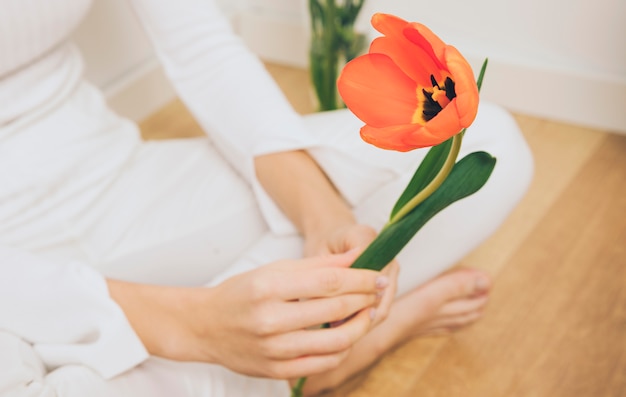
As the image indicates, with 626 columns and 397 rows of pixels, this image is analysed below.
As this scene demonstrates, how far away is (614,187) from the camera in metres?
1.40

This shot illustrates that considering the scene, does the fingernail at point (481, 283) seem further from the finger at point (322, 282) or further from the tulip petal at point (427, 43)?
the tulip petal at point (427, 43)

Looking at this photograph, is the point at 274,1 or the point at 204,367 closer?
the point at 204,367

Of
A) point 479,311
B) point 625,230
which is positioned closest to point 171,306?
point 479,311

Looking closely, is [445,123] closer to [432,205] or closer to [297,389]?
[432,205]

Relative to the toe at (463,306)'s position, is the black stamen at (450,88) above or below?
Answer: above

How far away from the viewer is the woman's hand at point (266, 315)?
0.67 meters

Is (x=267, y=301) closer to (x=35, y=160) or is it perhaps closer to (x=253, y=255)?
(x=253, y=255)

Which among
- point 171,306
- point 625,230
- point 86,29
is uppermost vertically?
point 86,29

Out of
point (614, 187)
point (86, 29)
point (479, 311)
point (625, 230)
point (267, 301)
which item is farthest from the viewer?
point (86, 29)

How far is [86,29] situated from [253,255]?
3.00 feet

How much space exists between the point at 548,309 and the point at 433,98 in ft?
2.66

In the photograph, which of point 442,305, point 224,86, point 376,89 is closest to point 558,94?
point 442,305

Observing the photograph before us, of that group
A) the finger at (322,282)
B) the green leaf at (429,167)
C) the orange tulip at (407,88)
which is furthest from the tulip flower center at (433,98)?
the finger at (322,282)

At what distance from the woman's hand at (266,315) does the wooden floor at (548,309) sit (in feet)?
1.17
